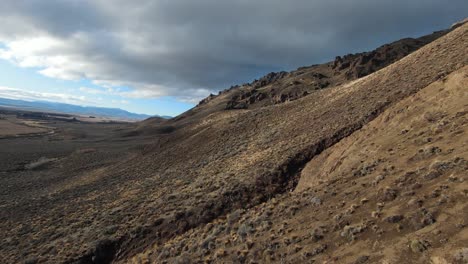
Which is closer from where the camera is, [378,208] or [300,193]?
[378,208]

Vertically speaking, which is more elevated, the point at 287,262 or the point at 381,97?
the point at 381,97

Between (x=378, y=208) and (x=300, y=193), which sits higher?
(x=378, y=208)

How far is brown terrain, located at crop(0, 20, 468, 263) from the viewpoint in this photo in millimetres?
13414

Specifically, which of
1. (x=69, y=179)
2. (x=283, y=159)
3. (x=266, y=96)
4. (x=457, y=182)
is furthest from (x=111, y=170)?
(x=266, y=96)

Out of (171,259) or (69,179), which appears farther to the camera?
(69,179)

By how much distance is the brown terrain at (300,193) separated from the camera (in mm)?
13414

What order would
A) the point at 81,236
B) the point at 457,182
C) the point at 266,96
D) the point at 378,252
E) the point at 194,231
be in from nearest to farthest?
1. the point at 378,252
2. the point at 457,182
3. the point at 194,231
4. the point at 81,236
5. the point at 266,96

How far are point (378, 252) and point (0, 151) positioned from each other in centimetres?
10182

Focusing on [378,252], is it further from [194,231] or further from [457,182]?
[194,231]

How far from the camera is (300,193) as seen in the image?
2045cm

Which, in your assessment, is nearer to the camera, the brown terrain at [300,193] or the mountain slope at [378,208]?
the mountain slope at [378,208]

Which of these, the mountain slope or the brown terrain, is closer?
the mountain slope

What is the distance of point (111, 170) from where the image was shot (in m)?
54.8

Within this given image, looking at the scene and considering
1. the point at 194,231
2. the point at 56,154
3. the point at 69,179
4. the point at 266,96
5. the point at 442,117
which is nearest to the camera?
the point at 442,117
